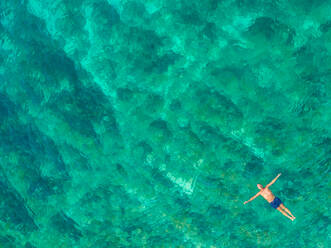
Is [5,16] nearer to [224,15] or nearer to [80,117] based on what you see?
[80,117]

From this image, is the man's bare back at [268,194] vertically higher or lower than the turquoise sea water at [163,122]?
lower

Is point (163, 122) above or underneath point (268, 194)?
above

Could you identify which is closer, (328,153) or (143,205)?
(328,153)

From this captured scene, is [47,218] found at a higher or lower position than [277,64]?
lower

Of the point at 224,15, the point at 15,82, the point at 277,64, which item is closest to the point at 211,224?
the point at 277,64

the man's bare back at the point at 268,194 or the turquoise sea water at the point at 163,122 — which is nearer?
the turquoise sea water at the point at 163,122

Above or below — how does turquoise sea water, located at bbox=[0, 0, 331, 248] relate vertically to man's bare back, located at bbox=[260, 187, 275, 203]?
above

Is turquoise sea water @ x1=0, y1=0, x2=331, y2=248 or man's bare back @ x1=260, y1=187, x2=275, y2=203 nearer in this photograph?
turquoise sea water @ x1=0, y1=0, x2=331, y2=248

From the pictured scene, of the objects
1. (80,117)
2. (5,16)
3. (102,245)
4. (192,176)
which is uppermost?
(5,16)
